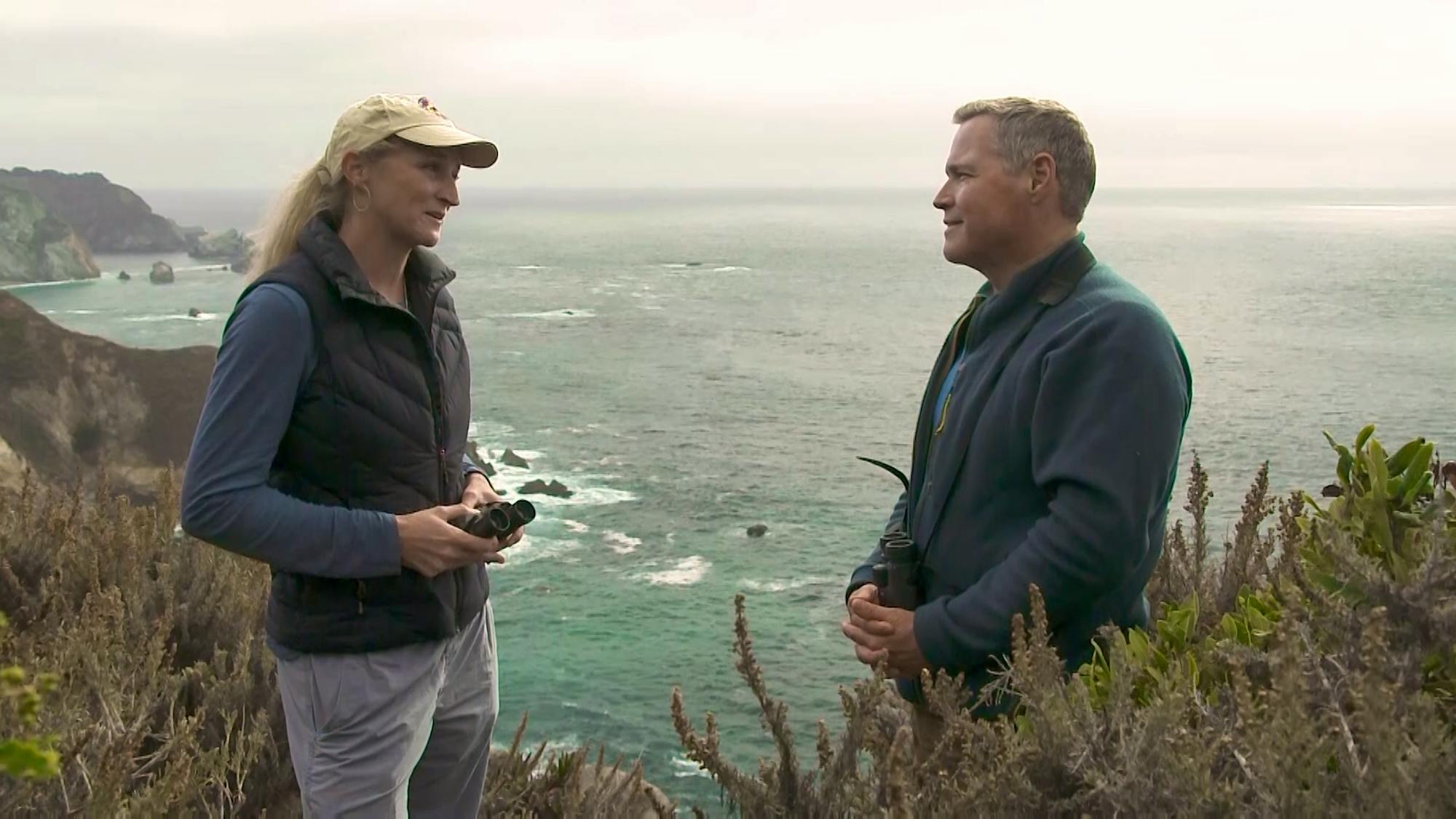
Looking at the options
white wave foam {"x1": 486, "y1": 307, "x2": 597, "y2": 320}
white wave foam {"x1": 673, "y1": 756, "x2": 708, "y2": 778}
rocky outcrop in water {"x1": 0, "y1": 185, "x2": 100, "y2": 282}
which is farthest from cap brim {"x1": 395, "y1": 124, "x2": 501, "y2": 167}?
rocky outcrop in water {"x1": 0, "y1": 185, "x2": 100, "y2": 282}

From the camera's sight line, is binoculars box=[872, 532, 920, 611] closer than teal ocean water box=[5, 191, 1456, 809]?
Yes

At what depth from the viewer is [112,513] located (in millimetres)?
5527

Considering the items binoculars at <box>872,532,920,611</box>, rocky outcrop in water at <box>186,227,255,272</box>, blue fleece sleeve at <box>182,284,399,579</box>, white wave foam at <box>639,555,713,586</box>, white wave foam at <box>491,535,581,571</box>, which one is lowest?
white wave foam at <box>639,555,713,586</box>

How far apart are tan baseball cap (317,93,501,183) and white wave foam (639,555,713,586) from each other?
21.0 meters

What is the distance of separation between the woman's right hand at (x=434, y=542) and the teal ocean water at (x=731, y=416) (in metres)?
1.82

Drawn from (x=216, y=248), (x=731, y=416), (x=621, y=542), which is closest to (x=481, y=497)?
(x=621, y=542)

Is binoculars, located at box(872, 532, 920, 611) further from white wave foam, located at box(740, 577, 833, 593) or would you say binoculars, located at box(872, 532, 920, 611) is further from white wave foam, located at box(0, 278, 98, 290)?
white wave foam, located at box(0, 278, 98, 290)

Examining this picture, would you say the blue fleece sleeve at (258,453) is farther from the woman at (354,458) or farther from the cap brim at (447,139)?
the cap brim at (447,139)

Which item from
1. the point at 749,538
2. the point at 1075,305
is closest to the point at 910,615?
the point at 1075,305

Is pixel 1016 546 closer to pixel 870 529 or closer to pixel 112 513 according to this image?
pixel 112 513

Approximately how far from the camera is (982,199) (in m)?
2.83

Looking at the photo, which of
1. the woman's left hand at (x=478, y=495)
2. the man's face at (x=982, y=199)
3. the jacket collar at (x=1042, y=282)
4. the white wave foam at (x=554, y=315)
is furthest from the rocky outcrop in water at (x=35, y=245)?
the jacket collar at (x=1042, y=282)

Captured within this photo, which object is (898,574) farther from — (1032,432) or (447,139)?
(447,139)

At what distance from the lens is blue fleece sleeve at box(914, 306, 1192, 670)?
2557 millimetres
